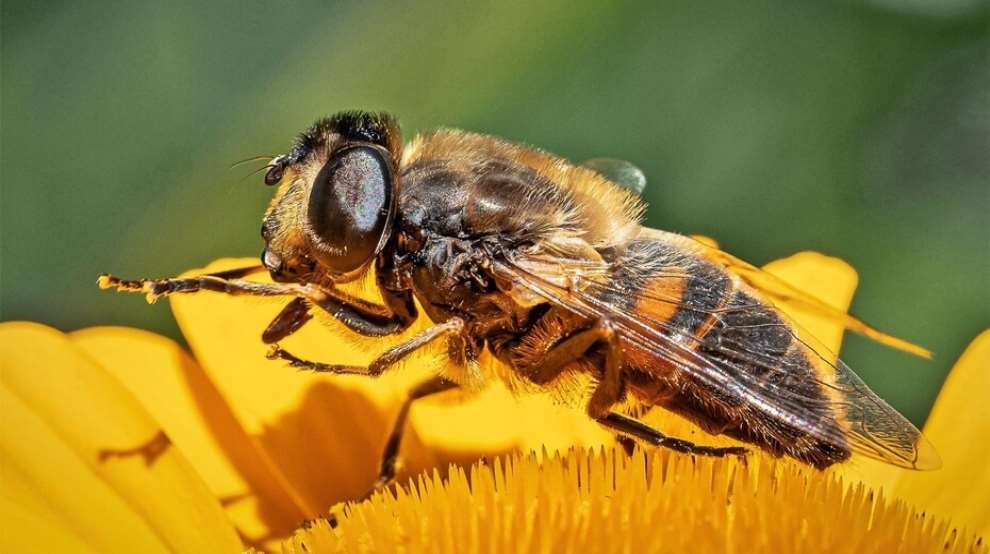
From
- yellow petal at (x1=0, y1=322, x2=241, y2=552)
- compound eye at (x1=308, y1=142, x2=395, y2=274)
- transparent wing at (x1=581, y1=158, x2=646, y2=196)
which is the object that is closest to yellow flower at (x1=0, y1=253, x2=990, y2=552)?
yellow petal at (x1=0, y1=322, x2=241, y2=552)

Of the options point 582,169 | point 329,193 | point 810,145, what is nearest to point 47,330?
point 329,193

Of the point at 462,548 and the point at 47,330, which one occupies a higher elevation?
the point at 47,330

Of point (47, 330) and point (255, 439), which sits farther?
point (255, 439)

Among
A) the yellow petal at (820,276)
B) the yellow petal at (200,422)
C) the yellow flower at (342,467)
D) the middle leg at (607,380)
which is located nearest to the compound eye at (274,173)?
the yellow flower at (342,467)

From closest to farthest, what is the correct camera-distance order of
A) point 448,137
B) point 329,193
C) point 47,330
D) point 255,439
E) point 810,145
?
point 329,193 < point 448,137 < point 47,330 < point 255,439 < point 810,145

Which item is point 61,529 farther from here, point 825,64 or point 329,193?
point 825,64

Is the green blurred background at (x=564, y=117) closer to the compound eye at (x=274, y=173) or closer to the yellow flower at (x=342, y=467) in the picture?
the yellow flower at (x=342, y=467)
